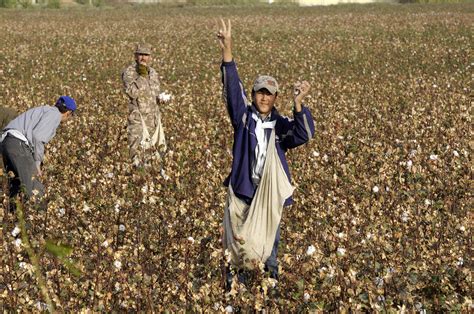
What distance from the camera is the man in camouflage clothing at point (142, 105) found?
988 cm

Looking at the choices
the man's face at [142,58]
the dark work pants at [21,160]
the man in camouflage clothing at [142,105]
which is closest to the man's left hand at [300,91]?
the dark work pants at [21,160]

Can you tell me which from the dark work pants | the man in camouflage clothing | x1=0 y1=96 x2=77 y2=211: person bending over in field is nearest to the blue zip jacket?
x1=0 y1=96 x2=77 y2=211: person bending over in field

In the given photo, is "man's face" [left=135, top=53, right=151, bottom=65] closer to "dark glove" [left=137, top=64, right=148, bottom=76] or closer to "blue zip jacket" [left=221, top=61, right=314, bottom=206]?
"dark glove" [left=137, top=64, right=148, bottom=76]

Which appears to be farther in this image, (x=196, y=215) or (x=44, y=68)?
(x=44, y=68)

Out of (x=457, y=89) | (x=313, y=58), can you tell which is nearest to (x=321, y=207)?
(x=457, y=89)

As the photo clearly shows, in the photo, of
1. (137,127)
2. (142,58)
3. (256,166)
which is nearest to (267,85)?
(256,166)

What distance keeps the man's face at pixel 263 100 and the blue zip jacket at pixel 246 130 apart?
0.18 feet

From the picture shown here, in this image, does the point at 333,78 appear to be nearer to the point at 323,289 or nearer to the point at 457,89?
the point at 457,89

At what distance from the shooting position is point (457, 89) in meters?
16.5

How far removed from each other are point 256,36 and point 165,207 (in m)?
24.8

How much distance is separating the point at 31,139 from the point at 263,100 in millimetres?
3252

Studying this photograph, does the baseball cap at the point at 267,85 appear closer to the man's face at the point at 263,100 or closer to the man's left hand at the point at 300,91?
the man's face at the point at 263,100

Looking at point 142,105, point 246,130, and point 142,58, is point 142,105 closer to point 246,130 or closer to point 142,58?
point 142,58

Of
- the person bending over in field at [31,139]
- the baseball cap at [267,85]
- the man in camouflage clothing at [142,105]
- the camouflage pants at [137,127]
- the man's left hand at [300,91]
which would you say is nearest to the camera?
the man's left hand at [300,91]
